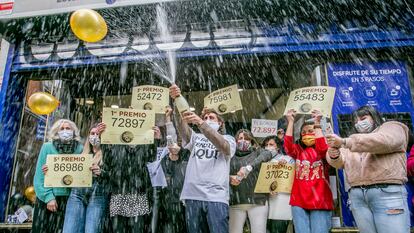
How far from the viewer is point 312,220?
4.33 metres

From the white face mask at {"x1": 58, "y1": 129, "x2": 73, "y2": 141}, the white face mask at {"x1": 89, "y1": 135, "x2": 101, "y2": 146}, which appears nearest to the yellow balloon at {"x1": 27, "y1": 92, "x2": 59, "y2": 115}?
the white face mask at {"x1": 58, "y1": 129, "x2": 73, "y2": 141}

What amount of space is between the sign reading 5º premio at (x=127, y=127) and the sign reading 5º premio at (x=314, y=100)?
1903mm

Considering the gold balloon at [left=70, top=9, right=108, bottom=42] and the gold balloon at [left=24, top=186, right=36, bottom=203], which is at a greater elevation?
the gold balloon at [left=70, top=9, right=108, bottom=42]

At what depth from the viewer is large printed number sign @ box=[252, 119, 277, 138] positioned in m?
6.92

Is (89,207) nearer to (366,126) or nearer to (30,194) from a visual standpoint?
(30,194)

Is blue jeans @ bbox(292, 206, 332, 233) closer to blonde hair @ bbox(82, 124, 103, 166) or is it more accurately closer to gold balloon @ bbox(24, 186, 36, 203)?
A: blonde hair @ bbox(82, 124, 103, 166)

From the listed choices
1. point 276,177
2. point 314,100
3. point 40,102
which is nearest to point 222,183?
point 276,177

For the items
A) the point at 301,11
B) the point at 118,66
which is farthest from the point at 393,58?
the point at 118,66

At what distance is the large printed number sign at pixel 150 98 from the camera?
5.02m

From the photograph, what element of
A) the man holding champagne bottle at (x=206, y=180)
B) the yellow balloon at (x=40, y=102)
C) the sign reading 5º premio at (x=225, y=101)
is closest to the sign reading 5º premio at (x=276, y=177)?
the man holding champagne bottle at (x=206, y=180)

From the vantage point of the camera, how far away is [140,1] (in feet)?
22.0

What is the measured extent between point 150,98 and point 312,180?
248 centimetres

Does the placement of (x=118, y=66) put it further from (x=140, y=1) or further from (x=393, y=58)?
(x=393, y=58)

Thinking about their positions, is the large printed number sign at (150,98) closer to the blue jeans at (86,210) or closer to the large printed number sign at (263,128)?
the blue jeans at (86,210)
